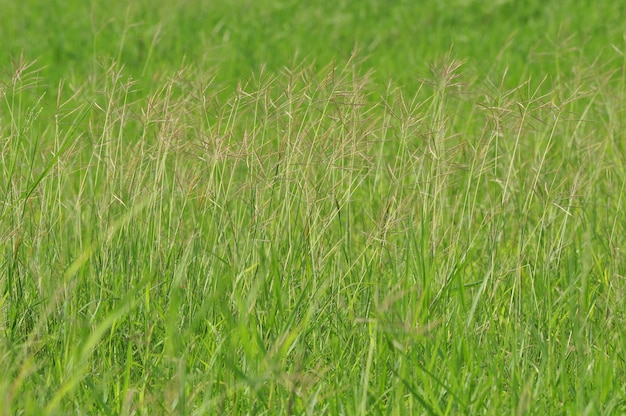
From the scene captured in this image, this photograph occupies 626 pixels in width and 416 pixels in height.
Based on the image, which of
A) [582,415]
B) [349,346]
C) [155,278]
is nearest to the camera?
[582,415]

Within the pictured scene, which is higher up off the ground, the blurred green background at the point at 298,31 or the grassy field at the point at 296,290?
the grassy field at the point at 296,290

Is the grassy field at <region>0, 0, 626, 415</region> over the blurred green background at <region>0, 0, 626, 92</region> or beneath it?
over

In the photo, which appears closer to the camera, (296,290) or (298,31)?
(296,290)

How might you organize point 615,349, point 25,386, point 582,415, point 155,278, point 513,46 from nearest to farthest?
point 582,415
point 25,386
point 615,349
point 155,278
point 513,46

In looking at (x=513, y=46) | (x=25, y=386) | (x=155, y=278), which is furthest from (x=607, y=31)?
(x=25, y=386)

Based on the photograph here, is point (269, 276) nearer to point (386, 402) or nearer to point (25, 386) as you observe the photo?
point (386, 402)

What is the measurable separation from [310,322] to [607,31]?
21.2 ft

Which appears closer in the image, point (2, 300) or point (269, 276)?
point (2, 300)

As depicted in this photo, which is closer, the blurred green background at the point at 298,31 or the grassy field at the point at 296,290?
the grassy field at the point at 296,290

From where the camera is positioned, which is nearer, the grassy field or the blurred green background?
the grassy field

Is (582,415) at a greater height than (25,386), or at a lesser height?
greater

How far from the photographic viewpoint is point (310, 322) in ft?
7.57

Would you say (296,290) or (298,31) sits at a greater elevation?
(296,290)

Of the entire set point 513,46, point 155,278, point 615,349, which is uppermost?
point 615,349
